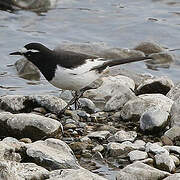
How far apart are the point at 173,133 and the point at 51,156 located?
65.8 inches

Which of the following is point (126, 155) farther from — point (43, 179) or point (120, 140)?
point (43, 179)

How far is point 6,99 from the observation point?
8344mm

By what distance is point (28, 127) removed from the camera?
23.2ft

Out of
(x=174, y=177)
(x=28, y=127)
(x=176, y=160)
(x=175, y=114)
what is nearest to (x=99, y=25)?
(x=175, y=114)

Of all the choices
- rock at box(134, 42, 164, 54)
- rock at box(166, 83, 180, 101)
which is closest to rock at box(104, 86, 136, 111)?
rock at box(166, 83, 180, 101)

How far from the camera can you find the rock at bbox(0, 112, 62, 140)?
7.08 metres

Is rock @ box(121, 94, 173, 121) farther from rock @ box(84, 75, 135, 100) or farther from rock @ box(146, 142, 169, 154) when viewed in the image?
rock @ box(146, 142, 169, 154)

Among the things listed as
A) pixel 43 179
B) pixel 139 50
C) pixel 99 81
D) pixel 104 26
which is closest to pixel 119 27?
pixel 104 26

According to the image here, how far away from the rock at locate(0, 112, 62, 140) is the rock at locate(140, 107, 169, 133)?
1.05m

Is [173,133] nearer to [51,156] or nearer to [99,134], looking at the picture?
[99,134]

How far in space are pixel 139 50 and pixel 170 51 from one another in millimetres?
581

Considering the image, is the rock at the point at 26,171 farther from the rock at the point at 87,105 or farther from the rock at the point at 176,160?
the rock at the point at 87,105

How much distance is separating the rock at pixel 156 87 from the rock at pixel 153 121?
1649 millimetres

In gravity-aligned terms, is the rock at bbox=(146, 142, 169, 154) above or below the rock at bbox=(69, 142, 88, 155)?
above
